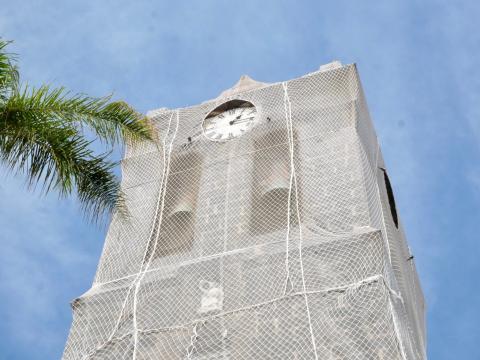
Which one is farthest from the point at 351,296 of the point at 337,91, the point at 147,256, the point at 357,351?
the point at 337,91

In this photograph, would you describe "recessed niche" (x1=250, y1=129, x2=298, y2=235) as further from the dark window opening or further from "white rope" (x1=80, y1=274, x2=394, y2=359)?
the dark window opening

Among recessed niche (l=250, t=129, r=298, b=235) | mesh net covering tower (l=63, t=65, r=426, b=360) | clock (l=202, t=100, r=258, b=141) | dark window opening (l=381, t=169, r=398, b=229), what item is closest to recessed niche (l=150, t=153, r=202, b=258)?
mesh net covering tower (l=63, t=65, r=426, b=360)

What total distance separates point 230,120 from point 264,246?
4.99 metres

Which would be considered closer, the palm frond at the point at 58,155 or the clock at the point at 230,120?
the palm frond at the point at 58,155

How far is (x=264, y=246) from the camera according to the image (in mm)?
14219

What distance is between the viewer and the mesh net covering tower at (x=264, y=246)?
40.9 ft

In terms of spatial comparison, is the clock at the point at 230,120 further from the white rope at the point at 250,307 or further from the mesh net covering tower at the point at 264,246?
the white rope at the point at 250,307

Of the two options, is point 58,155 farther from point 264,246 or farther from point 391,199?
point 391,199

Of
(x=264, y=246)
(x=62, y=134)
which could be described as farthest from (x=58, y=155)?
(x=264, y=246)

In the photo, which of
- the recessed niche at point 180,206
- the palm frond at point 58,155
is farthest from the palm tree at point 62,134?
the recessed niche at point 180,206

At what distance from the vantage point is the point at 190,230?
51.6 ft

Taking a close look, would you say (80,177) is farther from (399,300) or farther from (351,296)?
(399,300)

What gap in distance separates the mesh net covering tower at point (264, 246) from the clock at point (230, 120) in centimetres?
19

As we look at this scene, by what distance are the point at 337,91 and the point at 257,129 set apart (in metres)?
1.95
